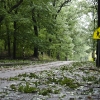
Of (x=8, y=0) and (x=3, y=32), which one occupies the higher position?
(x=8, y=0)

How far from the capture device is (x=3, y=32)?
112 feet

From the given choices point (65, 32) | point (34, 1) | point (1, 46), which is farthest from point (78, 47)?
point (34, 1)

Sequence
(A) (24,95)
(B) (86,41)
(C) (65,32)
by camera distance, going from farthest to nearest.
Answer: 1. (B) (86,41)
2. (C) (65,32)
3. (A) (24,95)

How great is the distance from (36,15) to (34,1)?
251 cm

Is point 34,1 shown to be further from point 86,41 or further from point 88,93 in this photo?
point 86,41

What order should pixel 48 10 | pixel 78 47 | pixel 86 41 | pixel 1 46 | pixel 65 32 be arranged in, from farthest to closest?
pixel 78 47 < pixel 86 41 < pixel 65 32 < pixel 1 46 < pixel 48 10

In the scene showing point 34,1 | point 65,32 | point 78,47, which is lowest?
point 78,47

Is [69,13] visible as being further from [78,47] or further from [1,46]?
[1,46]

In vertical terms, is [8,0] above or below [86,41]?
above

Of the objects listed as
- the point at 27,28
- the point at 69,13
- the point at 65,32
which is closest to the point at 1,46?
the point at 27,28

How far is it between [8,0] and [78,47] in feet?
153

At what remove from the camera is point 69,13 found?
2352 inches

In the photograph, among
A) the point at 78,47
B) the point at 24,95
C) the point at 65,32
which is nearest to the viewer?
the point at 24,95

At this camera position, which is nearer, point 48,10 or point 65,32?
point 48,10
